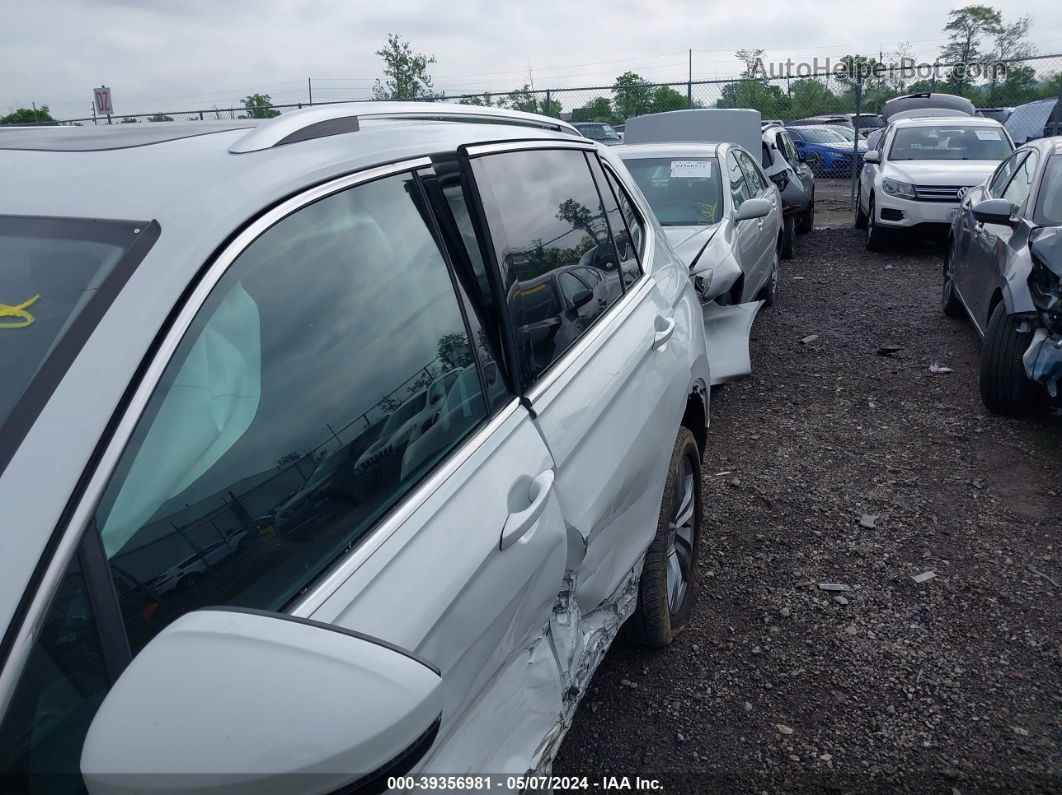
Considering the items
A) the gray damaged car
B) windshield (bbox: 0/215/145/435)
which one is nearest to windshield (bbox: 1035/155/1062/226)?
the gray damaged car

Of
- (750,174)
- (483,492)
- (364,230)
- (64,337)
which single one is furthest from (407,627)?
(750,174)

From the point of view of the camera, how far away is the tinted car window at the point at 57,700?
0.98 m

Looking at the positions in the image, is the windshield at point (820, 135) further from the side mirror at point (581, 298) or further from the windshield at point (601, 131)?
the side mirror at point (581, 298)

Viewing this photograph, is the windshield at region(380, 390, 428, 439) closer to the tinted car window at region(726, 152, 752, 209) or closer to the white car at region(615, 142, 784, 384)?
the white car at region(615, 142, 784, 384)

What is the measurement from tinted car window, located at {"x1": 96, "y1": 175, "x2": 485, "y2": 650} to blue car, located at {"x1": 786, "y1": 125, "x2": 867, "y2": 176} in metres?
21.9

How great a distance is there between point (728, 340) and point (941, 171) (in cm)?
Result: 704

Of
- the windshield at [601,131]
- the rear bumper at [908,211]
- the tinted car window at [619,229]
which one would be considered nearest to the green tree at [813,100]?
the windshield at [601,131]

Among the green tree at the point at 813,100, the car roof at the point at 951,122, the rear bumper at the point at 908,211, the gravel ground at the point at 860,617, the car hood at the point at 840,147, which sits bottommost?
→ the gravel ground at the point at 860,617

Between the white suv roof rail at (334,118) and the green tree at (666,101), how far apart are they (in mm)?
21831

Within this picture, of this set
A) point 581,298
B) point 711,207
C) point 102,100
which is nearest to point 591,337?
point 581,298

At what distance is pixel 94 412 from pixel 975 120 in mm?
13050

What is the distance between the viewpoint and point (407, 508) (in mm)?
1498

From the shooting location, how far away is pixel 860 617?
339cm

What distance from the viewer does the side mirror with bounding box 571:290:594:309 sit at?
2.45 meters
